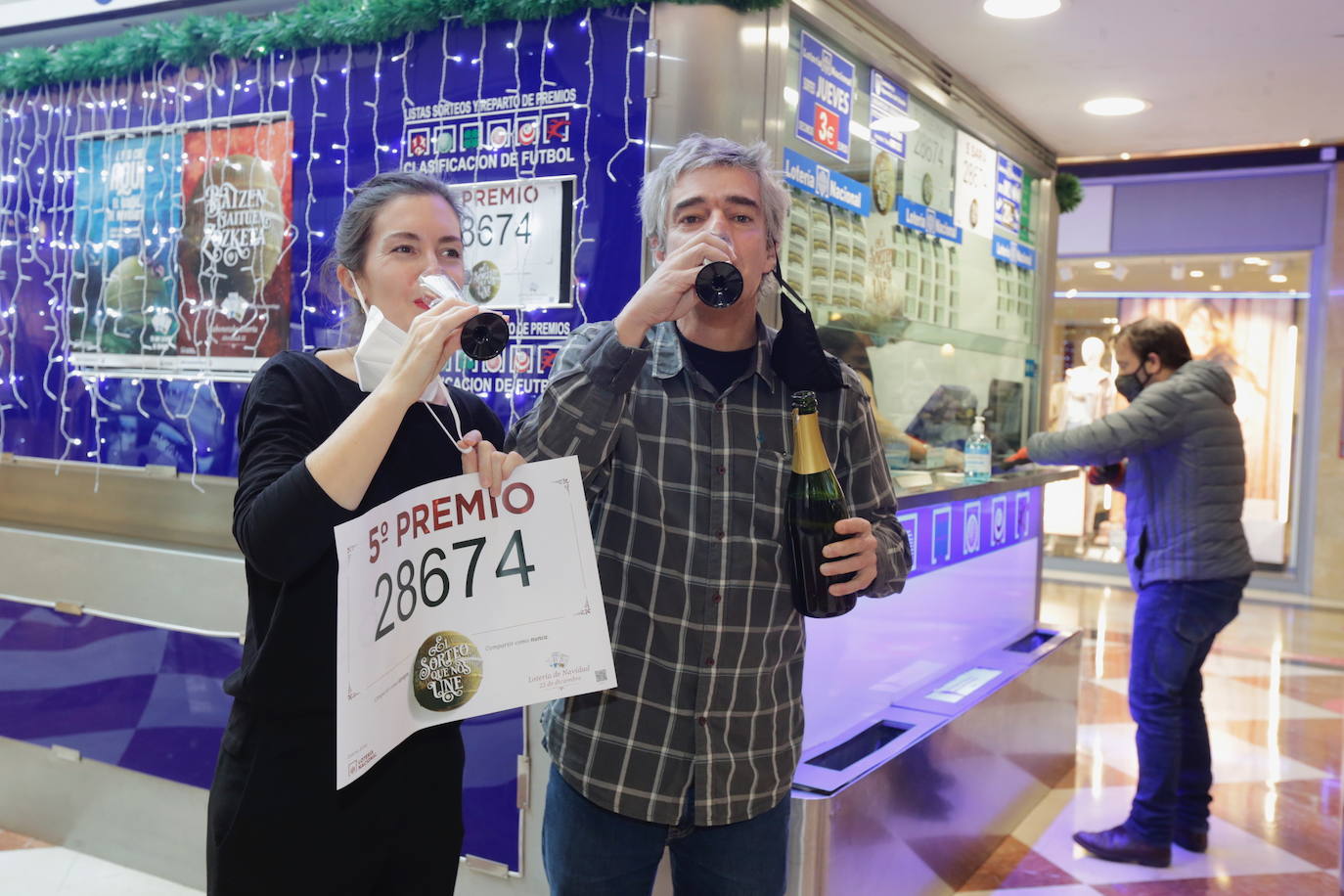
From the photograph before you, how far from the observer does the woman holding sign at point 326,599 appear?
137cm

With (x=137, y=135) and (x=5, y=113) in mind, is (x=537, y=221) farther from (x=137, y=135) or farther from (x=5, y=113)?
(x=5, y=113)

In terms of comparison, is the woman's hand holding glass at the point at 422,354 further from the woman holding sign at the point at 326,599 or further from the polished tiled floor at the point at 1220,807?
the polished tiled floor at the point at 1220,807

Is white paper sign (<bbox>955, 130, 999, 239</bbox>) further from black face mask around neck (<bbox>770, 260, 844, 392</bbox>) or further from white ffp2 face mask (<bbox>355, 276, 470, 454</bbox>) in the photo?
white ffp2 face mask (<bbox>355, 276, 470, 454</bbox>)

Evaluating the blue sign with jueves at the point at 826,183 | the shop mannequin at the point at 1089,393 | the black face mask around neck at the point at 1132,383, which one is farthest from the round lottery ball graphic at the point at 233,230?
the shop mannequin at the point at 1089,393

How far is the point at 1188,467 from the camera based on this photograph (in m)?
3.51

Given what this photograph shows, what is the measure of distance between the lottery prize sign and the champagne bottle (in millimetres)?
351

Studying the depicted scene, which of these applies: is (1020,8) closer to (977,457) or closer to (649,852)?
(977,457)

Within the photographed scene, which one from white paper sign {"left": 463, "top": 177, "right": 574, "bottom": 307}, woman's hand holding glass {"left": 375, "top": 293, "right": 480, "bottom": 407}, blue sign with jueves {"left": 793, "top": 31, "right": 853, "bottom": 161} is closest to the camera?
woman's hand holding glass {"left": 375, "top": 293, "right": 480, "bottom": 407}

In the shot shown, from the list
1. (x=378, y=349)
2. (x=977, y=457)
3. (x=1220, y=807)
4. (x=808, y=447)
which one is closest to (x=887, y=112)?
(x=977, y=457)

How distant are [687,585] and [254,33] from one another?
233cm

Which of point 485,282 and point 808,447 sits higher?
point 485,282

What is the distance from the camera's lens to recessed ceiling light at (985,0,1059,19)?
3055 millimetres

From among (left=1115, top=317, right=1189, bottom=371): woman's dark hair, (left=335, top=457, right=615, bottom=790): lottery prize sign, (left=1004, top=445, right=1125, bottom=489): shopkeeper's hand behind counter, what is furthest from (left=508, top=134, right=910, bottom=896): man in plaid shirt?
(left=1004, top=445, right=1125, bottom=489): shopkeeper's hand behind counter

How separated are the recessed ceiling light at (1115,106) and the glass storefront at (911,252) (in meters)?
0.37
